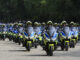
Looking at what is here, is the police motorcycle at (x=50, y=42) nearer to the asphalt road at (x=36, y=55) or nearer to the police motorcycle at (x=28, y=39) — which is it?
the asphalt road at (x=36, y=55)

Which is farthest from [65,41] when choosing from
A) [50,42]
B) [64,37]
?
[50,42]

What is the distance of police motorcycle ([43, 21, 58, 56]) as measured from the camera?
2448 centimetres

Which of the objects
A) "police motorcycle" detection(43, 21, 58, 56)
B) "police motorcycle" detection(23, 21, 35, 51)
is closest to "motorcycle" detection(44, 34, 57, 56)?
"police motorcycle" detection(43, 21, 58, 56)

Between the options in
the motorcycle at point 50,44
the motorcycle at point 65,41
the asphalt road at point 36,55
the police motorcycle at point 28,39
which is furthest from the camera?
the motorcycle at point 65,41

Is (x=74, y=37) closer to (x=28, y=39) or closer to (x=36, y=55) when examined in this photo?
(x=28, y=39)

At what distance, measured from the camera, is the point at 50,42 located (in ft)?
80.9

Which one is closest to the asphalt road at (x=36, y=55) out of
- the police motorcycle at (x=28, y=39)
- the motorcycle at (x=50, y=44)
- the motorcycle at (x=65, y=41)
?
the motorcycle at (x=50, y=44)

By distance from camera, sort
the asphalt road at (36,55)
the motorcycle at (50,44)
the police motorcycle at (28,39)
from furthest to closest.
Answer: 1. the police motorcycle at (28,39)
2. the motorcycle at (50,44)
3. the asphalt road at (36,55)

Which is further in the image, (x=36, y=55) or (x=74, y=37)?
(x=74, y=37)

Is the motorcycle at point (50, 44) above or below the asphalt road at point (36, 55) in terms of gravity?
above

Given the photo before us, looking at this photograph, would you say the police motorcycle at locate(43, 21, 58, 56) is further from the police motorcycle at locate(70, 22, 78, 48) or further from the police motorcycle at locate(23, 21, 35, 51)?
the police motorcycle at locate(70, 22, 78, 48)

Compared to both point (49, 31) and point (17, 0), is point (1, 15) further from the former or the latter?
point (49, 31)

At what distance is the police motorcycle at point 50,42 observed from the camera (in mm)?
24484

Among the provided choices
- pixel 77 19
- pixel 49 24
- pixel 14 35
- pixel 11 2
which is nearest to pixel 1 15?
pixel 11 2
